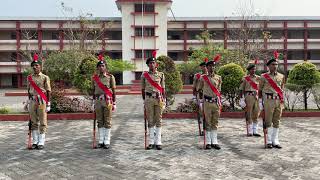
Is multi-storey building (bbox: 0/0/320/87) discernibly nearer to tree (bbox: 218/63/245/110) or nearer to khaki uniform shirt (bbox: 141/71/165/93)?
tree (bbox: 218/63/245/110)

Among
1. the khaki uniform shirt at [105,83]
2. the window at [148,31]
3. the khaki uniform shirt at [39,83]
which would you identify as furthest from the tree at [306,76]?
the window at [148,31]

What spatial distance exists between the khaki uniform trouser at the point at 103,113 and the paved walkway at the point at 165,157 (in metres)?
0.61

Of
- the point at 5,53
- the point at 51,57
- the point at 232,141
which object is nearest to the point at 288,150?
the point at 232,141

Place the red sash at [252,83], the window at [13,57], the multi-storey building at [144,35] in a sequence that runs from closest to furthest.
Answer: the red sash at [252,83], the multi-storey building at [144,35], the window at [13,57]

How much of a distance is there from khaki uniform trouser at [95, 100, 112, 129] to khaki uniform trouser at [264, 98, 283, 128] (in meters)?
3.64

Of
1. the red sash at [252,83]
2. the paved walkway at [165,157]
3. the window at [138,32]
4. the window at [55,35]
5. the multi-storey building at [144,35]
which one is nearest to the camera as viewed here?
the paved walkway at [165,157]

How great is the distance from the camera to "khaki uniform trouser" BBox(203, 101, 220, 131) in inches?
312

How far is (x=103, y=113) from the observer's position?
819cm

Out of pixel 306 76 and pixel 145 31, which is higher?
pixel 145 31

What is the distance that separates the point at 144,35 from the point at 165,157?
110 feet

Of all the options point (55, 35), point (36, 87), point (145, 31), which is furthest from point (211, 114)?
point (55, 35)

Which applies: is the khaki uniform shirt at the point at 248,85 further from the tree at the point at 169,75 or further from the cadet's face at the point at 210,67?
the tree at the point at 169,75

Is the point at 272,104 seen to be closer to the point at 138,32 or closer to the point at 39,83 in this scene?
the point at 39,83

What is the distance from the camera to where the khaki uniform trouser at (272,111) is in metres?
8.02
